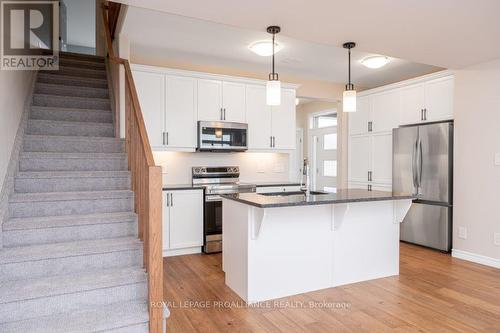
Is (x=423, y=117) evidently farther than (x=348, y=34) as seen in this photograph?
Yes

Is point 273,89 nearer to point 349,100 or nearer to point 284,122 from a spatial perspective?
point 349,100

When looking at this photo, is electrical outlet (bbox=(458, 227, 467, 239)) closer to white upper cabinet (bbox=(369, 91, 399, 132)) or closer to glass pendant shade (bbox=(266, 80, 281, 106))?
white upper cabinet (bbox=(369, 91, 399, 132))

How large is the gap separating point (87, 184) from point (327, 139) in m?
5.64

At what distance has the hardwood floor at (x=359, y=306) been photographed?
95.3 inches

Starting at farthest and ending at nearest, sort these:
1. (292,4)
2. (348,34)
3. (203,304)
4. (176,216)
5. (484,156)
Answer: (176,216), (484,156), (348,34), (203,304), (292,4)

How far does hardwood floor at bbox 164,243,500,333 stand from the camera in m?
2.42

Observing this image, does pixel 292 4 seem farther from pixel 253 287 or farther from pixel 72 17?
pixel 72 17

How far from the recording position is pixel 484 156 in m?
3.87

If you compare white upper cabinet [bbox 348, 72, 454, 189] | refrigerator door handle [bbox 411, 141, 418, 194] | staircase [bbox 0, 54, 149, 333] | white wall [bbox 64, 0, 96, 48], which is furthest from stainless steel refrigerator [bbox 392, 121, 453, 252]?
white wall [bbox 64, 0, 96, 48]

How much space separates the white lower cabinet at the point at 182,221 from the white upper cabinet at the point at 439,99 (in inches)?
133

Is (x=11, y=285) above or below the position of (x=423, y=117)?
below

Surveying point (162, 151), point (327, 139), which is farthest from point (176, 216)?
point (327, 139)

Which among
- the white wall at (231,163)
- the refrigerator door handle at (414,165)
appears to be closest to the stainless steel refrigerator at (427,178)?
the refrigerator door handle at (414,165)

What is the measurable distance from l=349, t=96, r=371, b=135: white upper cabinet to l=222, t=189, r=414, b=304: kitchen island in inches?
98.2
